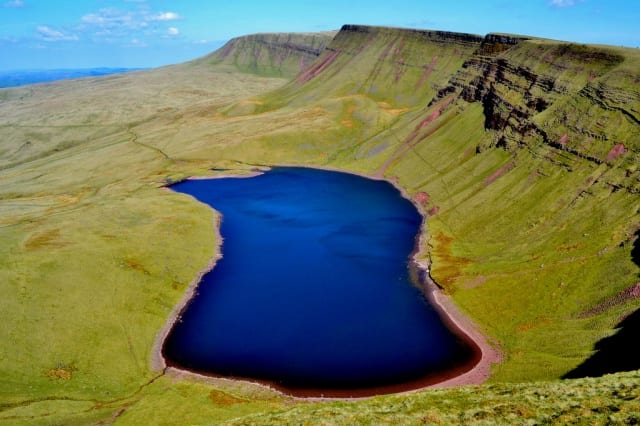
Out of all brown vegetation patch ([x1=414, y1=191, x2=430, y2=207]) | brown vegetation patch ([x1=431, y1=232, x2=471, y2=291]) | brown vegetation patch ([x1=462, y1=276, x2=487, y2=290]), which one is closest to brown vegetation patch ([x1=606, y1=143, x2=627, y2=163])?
brown vegetation patch ([x1=431, y1=232, x2=471, y2=291])

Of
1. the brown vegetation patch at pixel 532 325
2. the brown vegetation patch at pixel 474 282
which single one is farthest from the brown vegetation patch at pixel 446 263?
the brown vegetation patch at pixel 532 325

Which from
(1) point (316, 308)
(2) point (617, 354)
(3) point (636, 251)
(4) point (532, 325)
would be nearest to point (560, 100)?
(3) point (636, 251)

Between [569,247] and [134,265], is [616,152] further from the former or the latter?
[134,265]

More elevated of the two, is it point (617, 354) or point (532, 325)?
point (617, 354)

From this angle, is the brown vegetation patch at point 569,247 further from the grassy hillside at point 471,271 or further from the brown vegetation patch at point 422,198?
the brown vegetation patch at point 422,198

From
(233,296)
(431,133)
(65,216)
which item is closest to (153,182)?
(65,216)

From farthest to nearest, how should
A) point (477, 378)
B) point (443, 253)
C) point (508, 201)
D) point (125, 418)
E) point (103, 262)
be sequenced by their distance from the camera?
point (508, 201)
point (443, 253)
point (103, 262)
point (477, 378)
point (125, 418)

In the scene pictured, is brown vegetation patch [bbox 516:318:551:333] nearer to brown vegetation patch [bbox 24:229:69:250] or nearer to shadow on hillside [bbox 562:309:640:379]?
shadow on hillside [bbox 562:309:640:379]

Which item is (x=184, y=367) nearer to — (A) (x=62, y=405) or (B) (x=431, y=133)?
(A) (x=62, y=405)
